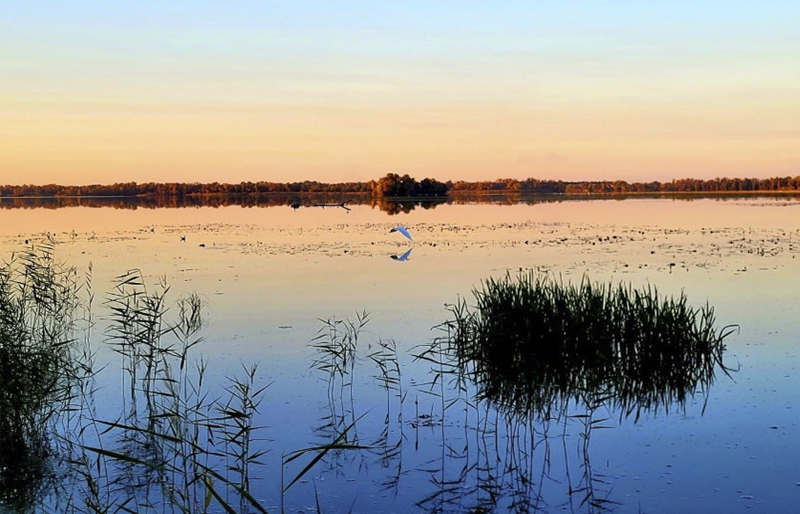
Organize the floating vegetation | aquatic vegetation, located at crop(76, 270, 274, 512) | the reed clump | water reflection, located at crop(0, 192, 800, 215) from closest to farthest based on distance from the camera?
aquatic vegetation, located at crop(76, 270, 274, 512), the floating vegetation, the reed clump, water reflection, located at crop(0, 192, 800, 215)

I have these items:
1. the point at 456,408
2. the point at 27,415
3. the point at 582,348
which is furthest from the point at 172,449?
the point at 582,348

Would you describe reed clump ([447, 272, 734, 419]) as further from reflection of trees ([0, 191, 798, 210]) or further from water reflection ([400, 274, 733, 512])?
reflection of trees ([0, 191, 798, 210])

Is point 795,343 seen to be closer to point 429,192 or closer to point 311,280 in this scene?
point 311,280

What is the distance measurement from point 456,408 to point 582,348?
209 cm

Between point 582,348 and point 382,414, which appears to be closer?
point 382,414

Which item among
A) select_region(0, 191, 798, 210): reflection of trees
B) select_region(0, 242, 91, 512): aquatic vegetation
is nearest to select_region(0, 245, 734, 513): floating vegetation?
select_region(0, 242, 91, 512): aquatic vegetation

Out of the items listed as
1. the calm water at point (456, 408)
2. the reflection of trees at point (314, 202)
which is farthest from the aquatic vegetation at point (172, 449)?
the reflection of trees at point (314, 202)

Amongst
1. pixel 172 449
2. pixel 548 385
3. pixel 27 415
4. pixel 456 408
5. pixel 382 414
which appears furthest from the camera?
pixel 548 385

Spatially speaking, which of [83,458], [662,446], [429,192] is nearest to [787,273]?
[662,446]

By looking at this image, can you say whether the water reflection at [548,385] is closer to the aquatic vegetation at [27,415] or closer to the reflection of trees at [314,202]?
the aquatic vegetation at [27,415]

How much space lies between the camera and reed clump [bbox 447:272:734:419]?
25.4ft

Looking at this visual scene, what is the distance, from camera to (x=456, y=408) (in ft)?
23.7

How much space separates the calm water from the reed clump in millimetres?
463

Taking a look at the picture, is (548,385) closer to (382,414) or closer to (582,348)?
(582,348)
